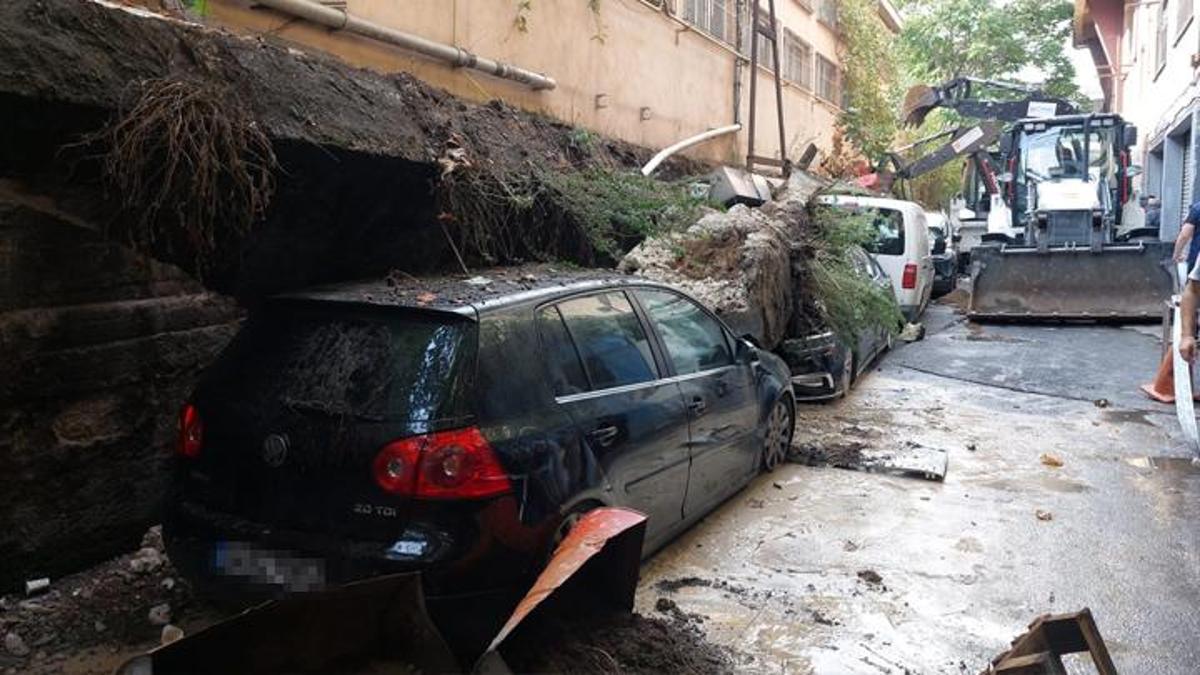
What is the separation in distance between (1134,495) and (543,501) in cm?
451

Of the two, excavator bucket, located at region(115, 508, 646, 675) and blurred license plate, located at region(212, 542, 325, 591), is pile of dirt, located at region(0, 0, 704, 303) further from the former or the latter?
excavator bucket, located at region(115, 508, 646, 675)

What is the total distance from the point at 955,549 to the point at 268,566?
3595 mm

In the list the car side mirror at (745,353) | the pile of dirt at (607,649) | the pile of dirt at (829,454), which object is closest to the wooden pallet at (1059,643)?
the pile of dirt at (607,649)

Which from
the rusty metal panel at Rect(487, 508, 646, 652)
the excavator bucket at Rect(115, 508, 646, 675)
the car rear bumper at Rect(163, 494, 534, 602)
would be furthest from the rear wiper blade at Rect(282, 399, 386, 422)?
the rusty metal panel at Rect(487, 508, 646, 652)

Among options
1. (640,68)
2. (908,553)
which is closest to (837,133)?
(640,68)

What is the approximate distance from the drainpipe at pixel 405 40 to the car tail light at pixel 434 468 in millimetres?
3965

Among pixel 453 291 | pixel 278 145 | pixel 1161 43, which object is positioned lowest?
pixel 453 291

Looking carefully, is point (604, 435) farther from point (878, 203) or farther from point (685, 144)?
point (878, 203)

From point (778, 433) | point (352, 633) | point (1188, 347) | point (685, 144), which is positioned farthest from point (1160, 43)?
point (352, 633)

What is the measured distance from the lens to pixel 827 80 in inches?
834

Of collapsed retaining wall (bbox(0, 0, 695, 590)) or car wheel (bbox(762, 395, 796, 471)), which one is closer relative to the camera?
collapsed retaining wall (bbox(0, 0, 695, 590))

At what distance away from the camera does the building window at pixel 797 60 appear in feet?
58.9

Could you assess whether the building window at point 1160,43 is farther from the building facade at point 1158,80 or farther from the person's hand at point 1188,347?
the person's hand at point 1188,347

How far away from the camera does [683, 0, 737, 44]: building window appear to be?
1340 centimetres
